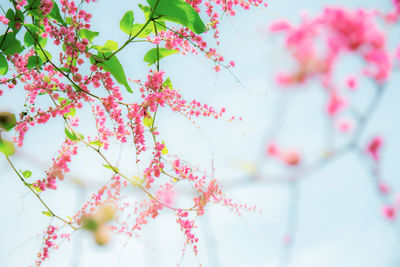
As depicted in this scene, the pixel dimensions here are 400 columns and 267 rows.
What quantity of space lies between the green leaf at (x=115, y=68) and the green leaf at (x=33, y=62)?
0.33 m

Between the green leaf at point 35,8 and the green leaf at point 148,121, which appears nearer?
the green leaf at point 35,8

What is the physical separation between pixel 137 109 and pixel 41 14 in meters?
0.59

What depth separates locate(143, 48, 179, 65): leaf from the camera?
158cm

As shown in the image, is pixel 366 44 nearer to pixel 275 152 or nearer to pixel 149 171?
pixel 275 152

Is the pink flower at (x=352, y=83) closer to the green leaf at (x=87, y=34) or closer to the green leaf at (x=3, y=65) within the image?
the green leaf at (x=87, y=34)

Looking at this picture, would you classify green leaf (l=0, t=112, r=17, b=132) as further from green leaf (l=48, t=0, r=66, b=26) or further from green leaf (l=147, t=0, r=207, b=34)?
green leaf (l=147, t=0, r=207, b=34)

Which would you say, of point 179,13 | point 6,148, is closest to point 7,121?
point 6,148

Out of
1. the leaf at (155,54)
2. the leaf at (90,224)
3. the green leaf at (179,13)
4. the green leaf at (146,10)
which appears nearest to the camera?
the leaf at (90,224)

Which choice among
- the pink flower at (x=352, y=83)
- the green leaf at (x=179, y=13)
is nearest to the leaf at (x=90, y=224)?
the pink flower at (x=352, y=83)

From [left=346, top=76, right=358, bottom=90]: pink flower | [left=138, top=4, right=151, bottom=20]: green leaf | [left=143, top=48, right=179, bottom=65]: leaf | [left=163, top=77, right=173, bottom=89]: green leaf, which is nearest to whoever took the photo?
[left=346, top=76, right=358, bottom=90]: pink flower

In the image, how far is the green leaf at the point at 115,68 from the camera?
1.47 metres

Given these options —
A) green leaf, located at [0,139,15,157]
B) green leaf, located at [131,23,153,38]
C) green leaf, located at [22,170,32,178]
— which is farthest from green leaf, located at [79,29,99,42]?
green leaf, located at [22,170,32,178]

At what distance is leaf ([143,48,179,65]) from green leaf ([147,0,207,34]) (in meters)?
0.19

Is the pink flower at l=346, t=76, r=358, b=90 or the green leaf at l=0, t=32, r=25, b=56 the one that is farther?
the green leaf at l=0, t=32, r=25, b=56
